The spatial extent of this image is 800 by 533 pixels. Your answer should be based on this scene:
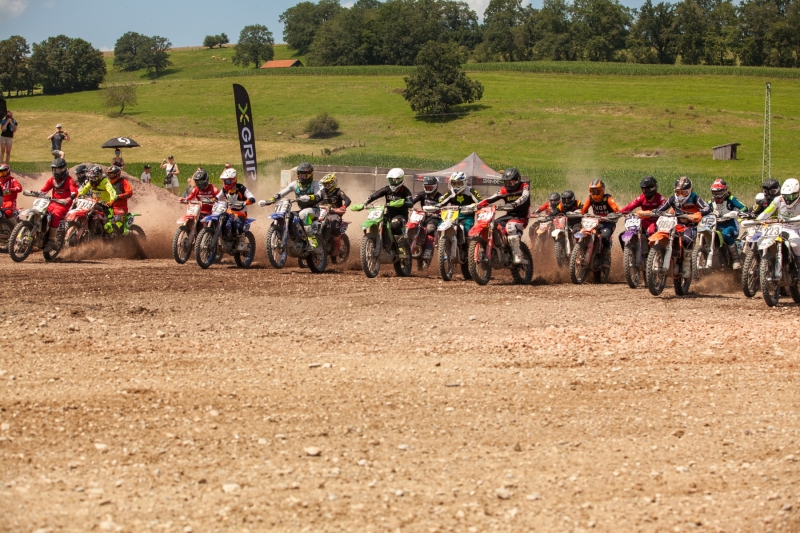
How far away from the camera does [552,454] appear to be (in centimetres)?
602

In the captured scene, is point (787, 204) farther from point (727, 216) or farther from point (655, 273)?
point (655, 273)

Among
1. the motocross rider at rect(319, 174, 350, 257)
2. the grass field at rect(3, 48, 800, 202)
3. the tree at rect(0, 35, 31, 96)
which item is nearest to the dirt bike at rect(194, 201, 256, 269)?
the motocross rider at rect(319, 174, 350, 257)

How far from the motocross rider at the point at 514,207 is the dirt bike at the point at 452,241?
1.44 ft

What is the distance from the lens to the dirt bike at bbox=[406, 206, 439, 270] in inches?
589

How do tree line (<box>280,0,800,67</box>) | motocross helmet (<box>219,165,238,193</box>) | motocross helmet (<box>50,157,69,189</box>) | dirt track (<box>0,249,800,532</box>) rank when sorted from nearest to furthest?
dirt track (<box>0,249,800,532</box>), motocross helmet (<box>219,165,238,193</box>), motocross helmet (<box>50,157,69,189</box>), tree line (<box>280,0,800,67</box>)

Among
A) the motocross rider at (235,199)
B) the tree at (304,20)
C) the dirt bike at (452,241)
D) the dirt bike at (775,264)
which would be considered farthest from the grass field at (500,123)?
the tree at (304,20)

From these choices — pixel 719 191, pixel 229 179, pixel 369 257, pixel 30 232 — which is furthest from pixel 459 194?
pixel 30 232

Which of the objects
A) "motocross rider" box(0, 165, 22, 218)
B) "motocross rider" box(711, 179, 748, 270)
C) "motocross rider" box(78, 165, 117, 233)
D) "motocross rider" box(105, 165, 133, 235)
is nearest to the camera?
"motocross rider" box(711, 179, 748, 270)

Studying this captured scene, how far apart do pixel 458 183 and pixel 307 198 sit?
2541 millimetres

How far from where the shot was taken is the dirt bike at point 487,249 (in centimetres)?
1425

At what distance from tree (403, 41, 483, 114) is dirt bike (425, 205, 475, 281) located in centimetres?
5561

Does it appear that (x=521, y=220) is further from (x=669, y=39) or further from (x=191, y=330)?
(x=669, y=39)

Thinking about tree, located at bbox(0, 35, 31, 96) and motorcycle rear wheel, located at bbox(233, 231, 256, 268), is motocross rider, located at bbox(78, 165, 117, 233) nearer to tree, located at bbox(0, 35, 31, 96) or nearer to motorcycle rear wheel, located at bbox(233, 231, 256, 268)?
motorcycle rear wheel, located at bbox(233, 231, 256, 268)

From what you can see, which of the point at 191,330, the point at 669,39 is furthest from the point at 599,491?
the point at 669,39
